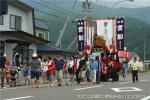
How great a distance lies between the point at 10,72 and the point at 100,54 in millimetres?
7461

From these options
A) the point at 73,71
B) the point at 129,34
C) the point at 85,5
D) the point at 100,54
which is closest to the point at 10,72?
the point at 73,71

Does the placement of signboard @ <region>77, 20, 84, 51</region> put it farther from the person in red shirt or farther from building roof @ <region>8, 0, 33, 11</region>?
building roof @ <region>8, 0, 33, 11</region>

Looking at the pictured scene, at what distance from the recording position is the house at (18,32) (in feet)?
114

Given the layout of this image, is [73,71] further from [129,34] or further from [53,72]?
[129,34]

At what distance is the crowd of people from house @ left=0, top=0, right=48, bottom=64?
627cm

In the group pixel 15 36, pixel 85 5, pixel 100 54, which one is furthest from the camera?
pixel 85 5

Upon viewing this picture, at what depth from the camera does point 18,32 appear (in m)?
34.8

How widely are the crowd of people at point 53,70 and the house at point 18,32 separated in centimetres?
627

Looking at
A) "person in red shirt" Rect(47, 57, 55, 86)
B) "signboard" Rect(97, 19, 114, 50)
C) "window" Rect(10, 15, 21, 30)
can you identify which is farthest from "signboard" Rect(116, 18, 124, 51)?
"window" Rect(10, 15, 21, 30)

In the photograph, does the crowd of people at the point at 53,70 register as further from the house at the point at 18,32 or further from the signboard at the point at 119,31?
the house at the point at 18,32

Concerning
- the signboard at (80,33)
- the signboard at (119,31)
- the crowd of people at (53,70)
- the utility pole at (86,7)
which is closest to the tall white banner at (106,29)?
the signboard at (119,31)

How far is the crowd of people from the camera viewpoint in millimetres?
24312

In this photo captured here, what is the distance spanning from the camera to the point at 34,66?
2369 centimetres

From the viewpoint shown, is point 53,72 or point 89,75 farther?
point 89,75
